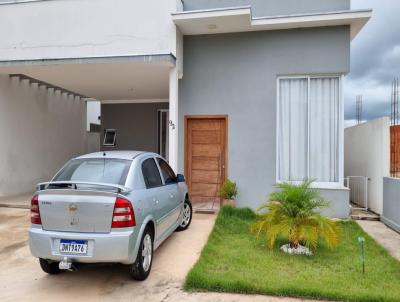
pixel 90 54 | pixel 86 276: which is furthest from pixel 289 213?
pixel 90 54

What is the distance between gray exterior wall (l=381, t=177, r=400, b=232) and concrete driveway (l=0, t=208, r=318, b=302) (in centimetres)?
425

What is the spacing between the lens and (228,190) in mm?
7664

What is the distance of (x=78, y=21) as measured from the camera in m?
7.71

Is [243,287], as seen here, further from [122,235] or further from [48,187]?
[48,187]

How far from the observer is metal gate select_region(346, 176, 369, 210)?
8.15 m

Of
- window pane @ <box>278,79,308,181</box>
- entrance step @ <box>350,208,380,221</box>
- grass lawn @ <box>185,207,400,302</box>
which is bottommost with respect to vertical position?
grass lawn @ <box>185,207,400,302</box>

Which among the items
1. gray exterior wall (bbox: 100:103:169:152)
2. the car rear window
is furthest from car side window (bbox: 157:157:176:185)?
gray exterior wall (bbox: 100:103:169:152)

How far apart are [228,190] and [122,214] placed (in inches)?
172

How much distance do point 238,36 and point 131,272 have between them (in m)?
6.47

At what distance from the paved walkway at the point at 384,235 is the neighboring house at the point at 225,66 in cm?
66

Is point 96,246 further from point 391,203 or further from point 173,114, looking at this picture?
point 391,203

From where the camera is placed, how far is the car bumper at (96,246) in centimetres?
354

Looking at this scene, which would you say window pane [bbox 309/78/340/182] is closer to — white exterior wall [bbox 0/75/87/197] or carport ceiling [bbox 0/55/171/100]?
carport ceiling [bbox 0/55/171/100]

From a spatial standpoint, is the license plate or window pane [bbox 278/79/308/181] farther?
window pane [bbox 278/79/308/181]
